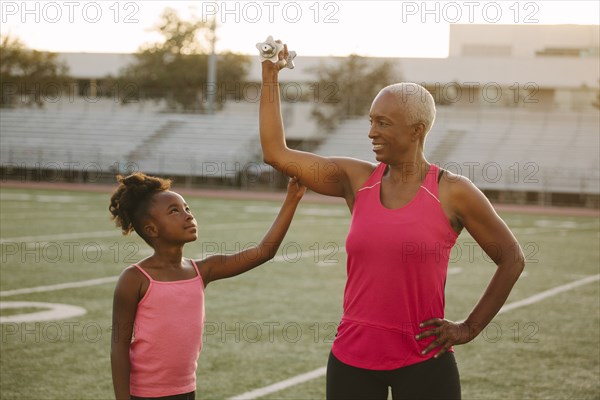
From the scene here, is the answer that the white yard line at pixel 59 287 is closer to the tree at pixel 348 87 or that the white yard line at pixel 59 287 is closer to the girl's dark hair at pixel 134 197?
the girl's dark hair at pixel 134 197

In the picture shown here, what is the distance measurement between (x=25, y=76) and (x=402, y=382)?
4161cm

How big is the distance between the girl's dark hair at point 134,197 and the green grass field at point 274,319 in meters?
2.30

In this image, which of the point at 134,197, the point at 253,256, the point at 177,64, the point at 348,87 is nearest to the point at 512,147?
the point at 348,87

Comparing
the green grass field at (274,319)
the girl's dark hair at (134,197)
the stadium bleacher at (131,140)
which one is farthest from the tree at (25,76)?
the girl's dark hair at (134,197)

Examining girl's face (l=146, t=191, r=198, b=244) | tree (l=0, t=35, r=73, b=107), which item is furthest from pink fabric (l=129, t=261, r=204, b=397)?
tree (l=0, t=35, r=73, b=107)

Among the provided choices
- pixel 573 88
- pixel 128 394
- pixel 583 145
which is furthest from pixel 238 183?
pixel 128 394

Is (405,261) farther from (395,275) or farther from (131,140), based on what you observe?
(131,140)

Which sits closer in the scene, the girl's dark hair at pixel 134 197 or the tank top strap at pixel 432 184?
the tank top strap at pixel 432 184

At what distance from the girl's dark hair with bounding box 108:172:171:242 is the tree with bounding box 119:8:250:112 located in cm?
4094

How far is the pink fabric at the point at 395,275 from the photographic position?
9.34 ft

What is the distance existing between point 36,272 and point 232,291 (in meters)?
2.35

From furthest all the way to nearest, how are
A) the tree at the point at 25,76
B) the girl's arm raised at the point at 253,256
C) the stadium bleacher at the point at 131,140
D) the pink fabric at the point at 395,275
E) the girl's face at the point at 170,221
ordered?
the tree at the point at 25,76
the stadium bleacher at the point at 131,140
the girl's arm raised at the point at 253,256
the girl's face at the point at 170,221
the pink fabric at the point at 395,275

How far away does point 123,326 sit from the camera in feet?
10.2

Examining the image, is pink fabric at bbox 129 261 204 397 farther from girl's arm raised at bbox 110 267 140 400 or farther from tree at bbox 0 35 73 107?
tree at bbox 0 35 73 107
